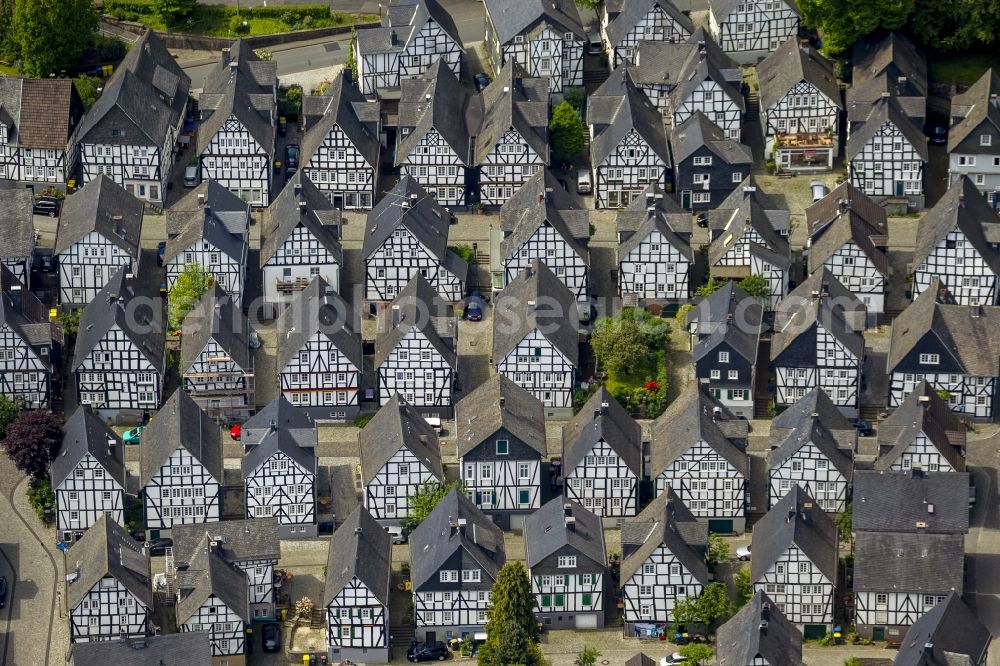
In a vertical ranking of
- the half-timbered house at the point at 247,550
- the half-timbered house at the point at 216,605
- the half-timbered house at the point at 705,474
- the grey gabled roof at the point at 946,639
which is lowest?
the grey gabled roof at the point at 946,639

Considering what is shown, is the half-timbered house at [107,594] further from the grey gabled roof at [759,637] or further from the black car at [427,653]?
the grey gabled roof at [759,637]

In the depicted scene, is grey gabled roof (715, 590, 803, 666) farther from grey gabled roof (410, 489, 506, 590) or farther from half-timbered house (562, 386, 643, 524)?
half-timbered house (562, 386, 643, 524)

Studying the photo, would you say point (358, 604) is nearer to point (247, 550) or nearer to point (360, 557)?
point (360, 557)

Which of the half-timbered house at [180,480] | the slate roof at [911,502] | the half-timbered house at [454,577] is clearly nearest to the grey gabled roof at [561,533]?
the half-timbered house at [454,577]

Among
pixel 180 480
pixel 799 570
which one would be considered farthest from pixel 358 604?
pixel 799 570

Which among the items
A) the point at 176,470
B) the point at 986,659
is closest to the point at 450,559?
the point at 176,470

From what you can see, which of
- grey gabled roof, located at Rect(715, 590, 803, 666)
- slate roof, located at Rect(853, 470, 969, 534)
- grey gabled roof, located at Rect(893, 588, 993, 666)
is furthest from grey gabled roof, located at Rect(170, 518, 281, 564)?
grey gabled roof, located at Rect(893, 588, 993, 666)

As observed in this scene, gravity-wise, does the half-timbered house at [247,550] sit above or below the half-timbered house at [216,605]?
above
